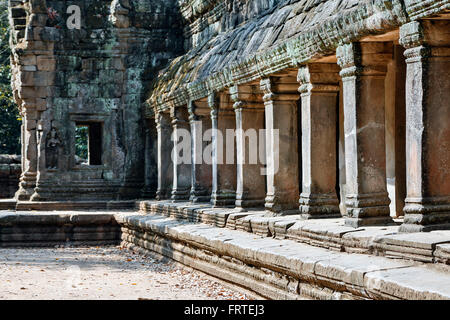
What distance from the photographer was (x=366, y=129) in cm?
775

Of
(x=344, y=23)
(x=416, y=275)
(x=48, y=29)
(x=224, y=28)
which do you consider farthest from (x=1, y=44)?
(x=416, y=275)

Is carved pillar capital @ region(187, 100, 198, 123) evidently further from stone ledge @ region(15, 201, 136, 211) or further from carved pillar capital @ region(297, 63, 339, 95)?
carved pillar capital @ region(297, 63, 339, 95)

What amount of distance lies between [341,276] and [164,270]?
526 centimetres

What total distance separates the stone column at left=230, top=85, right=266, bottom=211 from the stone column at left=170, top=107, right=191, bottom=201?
10.3 ft

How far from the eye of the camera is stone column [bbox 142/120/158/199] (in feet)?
53.5

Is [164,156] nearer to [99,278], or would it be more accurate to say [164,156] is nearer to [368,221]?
[99,278]

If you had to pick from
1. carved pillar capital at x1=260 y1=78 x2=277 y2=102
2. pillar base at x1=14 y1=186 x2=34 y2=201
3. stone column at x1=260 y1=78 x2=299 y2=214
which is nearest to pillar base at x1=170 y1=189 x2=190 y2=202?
pillar base at x1=14 y1=186 x2=34 y2=201

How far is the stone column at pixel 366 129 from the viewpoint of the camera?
7.60 metres

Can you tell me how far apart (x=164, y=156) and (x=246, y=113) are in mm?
4552

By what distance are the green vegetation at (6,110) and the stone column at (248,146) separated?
17.6 metres

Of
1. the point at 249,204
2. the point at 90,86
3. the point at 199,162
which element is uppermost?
the point at 90,86

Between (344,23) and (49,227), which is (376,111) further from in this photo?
(49,227)

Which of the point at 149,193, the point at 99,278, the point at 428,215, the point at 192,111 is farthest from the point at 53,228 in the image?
the point at 428,215

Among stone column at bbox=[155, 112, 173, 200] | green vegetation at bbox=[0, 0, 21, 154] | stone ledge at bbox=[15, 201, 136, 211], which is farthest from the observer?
green vegetation at bbox=[0, 0, 21, 154]
